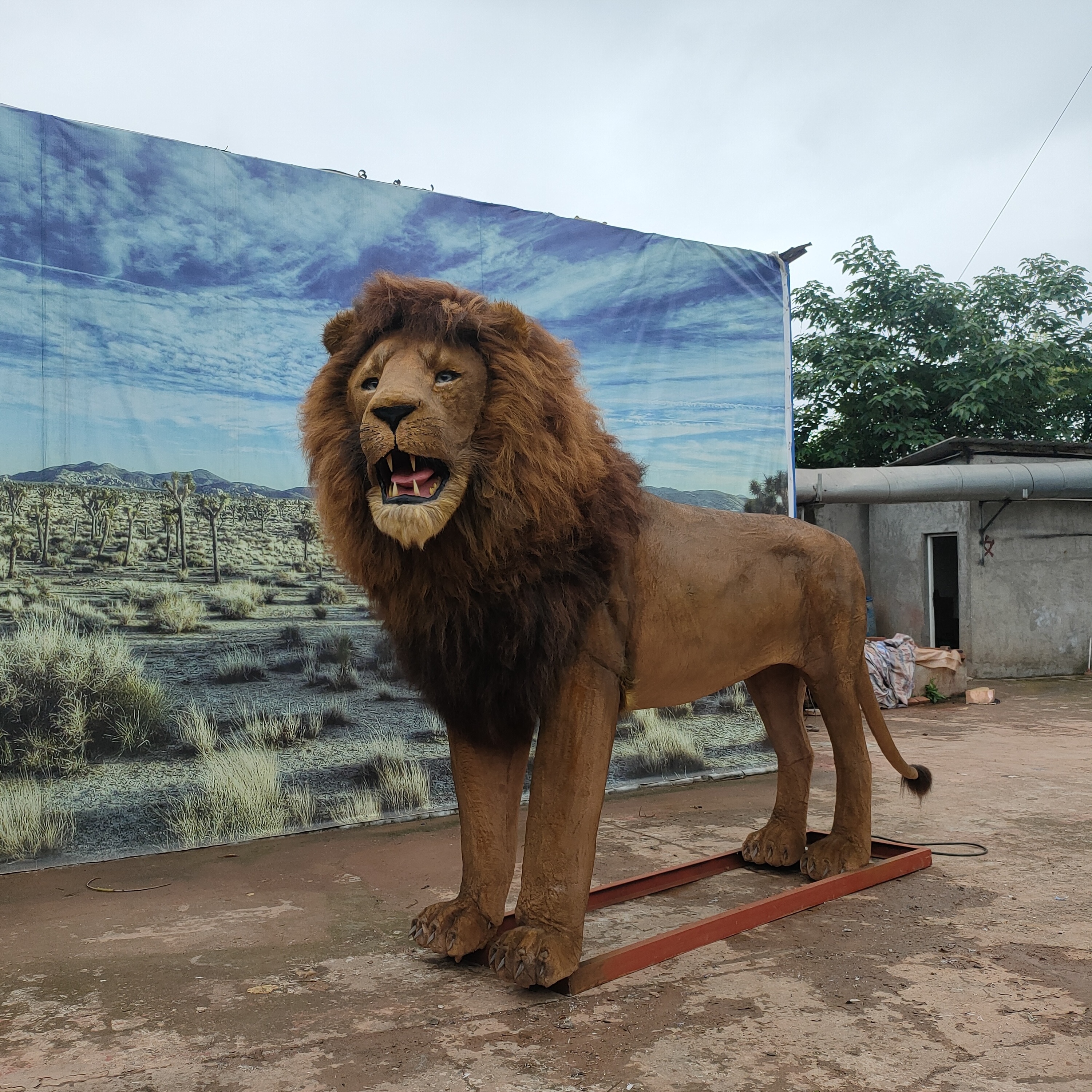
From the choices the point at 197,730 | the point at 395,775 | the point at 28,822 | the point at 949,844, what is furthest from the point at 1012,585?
the point at 28,822

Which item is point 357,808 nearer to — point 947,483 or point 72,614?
point 72,614

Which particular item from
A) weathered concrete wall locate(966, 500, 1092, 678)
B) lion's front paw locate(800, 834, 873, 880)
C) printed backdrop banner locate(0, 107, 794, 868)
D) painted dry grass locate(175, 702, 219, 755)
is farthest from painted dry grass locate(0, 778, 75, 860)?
weathered concrete wall locate(966, 500, 1092, 678)

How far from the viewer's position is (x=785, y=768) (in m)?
4.33

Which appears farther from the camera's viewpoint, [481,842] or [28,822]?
[28,822]

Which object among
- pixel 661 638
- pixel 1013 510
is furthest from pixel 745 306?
pixel 1013 510

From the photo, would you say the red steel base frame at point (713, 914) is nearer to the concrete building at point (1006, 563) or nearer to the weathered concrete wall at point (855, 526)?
the concrete building at point (1006, 563)

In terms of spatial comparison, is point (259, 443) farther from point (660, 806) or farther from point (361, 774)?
point (660, 806)

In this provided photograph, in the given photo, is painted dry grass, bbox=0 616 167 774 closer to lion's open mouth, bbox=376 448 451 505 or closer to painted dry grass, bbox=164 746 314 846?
painted dry grass, bbox=164 746 314 846

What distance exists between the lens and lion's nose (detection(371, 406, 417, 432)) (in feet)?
8.53

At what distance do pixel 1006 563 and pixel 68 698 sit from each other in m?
10.7

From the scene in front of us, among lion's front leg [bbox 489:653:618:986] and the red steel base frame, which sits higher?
lion's front leg [bbox 489:653:618:986]

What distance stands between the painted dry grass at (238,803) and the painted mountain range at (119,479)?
1392 mm

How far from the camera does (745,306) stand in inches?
275

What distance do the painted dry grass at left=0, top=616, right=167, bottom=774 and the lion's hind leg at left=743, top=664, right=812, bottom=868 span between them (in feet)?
9.85
